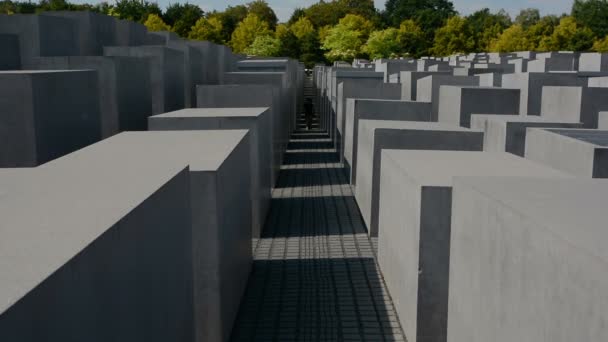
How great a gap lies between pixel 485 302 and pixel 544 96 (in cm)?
1035

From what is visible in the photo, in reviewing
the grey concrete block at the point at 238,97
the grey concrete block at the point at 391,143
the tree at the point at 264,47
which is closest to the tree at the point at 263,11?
the tree at the point at 264,47

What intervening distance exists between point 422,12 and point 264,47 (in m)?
29.2

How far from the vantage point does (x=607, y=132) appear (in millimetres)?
9500

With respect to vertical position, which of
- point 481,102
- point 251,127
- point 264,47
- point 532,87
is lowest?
point 251,127

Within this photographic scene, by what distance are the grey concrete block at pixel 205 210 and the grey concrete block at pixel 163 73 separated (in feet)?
24.2

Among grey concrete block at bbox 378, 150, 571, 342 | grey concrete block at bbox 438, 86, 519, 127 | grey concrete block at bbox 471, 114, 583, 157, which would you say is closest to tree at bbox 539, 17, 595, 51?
grey concrete block at bbox 438, 86, 519, 127

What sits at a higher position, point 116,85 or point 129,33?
point 129,33

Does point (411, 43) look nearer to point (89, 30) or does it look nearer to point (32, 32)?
point (89, 30)

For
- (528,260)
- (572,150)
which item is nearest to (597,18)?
(572,150)

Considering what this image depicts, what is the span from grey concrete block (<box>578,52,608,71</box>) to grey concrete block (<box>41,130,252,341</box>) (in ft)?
74.2

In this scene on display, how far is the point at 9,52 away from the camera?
50.5 ft

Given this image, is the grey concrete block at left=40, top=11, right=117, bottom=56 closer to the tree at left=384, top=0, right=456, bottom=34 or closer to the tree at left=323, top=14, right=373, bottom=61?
the tree at left=323, top=14, right=373, bottom=61

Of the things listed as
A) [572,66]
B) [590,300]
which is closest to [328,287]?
[590,300]

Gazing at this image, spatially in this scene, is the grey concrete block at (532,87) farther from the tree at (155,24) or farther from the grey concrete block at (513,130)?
the tree at (155,24)
